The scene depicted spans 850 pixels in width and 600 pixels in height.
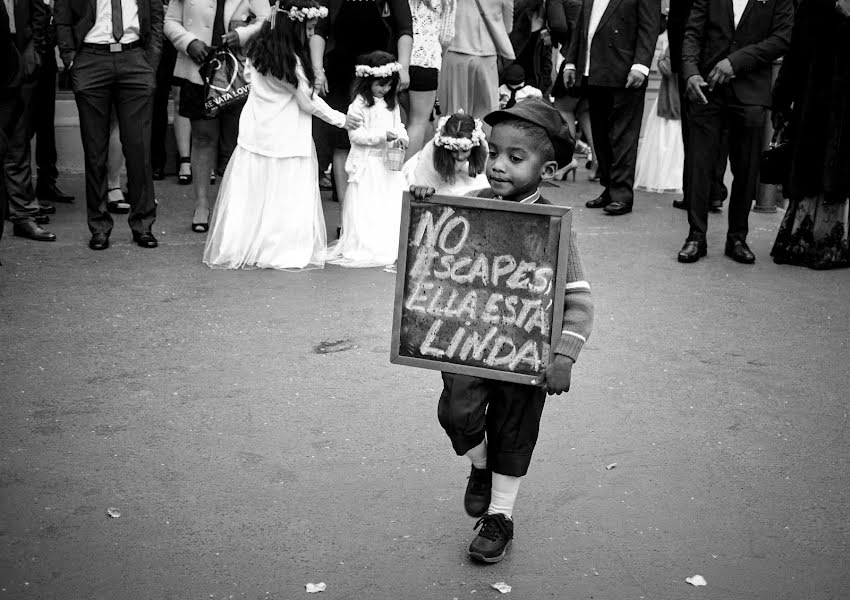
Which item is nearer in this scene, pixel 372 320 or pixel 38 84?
pixel 372 320

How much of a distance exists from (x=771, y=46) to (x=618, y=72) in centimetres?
204

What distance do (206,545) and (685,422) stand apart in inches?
94.8

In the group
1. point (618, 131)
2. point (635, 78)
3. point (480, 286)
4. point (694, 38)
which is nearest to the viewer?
point (480, 286)

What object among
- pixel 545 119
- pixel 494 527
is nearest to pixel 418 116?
pixel 545 119

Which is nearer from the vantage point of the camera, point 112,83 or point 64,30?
point 64,30

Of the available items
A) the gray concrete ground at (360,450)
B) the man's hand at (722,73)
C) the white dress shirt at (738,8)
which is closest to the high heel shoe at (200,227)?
the gray concrete ground at (360,450)

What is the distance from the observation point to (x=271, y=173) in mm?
7504

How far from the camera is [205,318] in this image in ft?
20.4

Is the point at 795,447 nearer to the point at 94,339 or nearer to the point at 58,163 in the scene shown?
the point at 94,339

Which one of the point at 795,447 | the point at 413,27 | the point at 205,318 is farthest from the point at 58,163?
the point at 795,447

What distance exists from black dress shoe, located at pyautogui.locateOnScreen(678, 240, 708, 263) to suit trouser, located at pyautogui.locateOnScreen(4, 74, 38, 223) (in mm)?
4987

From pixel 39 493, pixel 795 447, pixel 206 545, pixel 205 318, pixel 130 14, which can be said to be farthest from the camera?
pixel 130 14

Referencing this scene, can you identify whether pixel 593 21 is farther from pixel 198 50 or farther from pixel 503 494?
pixel 503 494

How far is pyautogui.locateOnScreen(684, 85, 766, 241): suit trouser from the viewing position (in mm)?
7836
